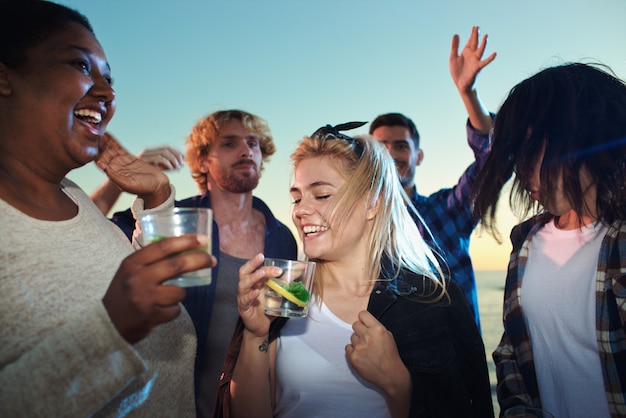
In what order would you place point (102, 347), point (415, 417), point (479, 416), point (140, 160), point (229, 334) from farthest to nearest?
point (229, 334) → point (140, 160) → point (479, 416) → point (415, 417) → point (102, 347)

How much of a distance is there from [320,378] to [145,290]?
1389 millimetres

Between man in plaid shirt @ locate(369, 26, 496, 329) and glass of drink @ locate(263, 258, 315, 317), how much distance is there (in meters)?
1.07

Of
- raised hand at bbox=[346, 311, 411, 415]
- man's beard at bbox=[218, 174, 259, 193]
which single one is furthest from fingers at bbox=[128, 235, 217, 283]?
man's beard at bbox=[218, 174, 259, 193]

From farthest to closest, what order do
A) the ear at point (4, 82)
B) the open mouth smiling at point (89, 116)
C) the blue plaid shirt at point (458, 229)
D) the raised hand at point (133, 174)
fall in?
1. the blue plaid shirt at point (458, 229)
2. the raised hand at point (133, 174)
3. the open mouth smiling at point (89, 116)
4. the ear at point (4, 82)

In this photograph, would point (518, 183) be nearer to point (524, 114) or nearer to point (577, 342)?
point (524, 114)

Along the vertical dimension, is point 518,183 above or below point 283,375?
above

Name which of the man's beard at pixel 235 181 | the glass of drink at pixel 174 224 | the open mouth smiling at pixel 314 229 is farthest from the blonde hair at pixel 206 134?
the glass of drink at pixel 174 224

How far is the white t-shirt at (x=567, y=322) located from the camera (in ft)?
6.82

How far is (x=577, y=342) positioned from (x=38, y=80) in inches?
104

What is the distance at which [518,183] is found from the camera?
7.75 ft

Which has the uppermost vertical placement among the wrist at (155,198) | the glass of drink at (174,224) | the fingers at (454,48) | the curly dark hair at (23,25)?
the fingers at (454,48)

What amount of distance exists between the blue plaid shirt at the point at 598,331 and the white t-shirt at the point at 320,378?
0.79 metres

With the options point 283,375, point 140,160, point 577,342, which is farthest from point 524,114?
Result: point 140,160

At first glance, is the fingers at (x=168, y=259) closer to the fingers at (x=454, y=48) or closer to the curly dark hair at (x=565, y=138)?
the curly dark hair at (x=565, y=138)
